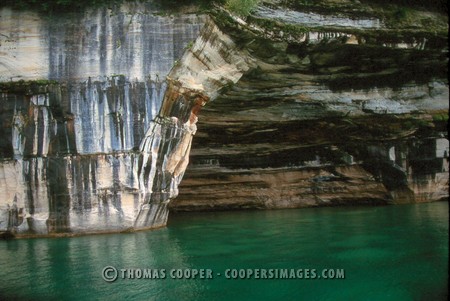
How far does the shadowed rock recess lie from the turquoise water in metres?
1.06

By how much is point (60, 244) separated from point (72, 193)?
1.23 metres

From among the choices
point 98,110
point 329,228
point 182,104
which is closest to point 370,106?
point 329,228

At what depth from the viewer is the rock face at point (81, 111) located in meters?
9.59

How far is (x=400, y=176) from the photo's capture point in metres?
16.8

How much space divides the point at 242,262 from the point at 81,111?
5017mm

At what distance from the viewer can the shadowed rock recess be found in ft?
31.6

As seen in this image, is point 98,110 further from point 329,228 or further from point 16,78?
point 329,228

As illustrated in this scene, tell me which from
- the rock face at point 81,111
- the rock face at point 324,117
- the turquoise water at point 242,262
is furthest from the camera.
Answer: the rock face at point 324,117

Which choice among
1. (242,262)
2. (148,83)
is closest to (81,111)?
(148,83)

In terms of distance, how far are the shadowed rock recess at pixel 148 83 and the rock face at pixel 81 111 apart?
0.9 inches

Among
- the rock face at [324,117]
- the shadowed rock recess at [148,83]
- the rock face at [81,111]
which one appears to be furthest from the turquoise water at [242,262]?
the rock face at [324,117]

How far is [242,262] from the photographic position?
719 cm

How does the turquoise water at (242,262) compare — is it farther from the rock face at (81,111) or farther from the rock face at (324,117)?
the rock face at (324,117)

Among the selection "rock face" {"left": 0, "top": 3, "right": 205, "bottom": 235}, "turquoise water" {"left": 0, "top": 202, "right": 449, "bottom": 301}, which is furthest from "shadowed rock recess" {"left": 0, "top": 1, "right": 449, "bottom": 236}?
"turquoise water" {"left": 0, "top": 202, "right": 449, "bottom": 301}
